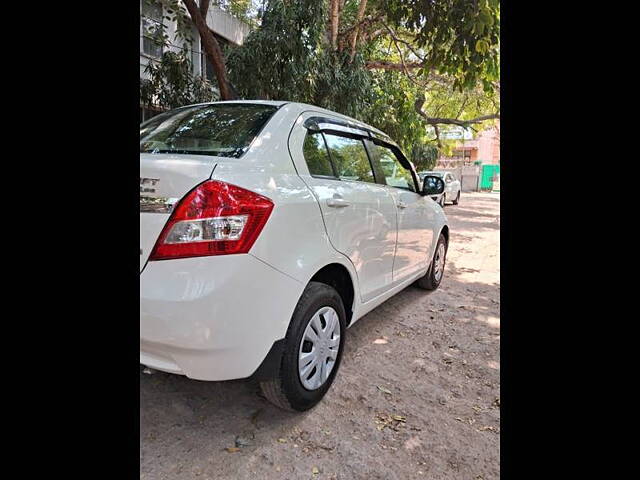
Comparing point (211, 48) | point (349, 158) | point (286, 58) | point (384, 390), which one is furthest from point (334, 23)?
point (384, 390)

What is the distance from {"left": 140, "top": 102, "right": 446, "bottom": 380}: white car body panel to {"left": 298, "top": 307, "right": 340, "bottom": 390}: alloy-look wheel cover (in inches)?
10.3

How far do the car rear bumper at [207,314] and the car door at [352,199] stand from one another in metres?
0.66

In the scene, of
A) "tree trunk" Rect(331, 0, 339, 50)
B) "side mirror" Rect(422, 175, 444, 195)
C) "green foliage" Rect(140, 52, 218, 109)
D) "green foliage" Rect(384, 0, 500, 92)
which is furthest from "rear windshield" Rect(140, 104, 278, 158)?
"tree trunk" Rect(331, 0, 339, 50)

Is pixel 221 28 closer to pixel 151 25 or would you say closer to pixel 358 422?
pixel 151 25

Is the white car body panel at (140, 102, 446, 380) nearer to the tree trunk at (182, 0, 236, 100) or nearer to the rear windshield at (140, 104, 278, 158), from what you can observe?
the rear windshield at (140, 104, 278, 158)

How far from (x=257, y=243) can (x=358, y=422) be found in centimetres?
119

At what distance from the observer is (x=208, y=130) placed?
235 cm

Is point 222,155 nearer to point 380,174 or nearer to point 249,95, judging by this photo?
point 380,174

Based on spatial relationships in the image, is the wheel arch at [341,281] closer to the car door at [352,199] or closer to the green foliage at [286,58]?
the car door at [352,199]

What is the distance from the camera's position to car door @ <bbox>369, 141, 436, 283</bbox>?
132 inches

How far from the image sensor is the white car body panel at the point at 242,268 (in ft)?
5.70

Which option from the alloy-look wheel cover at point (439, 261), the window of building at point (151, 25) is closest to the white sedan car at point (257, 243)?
the alloy-look wheel cover at point (439, 261)

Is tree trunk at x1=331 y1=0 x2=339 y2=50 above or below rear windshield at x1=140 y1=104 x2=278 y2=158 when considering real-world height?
above
